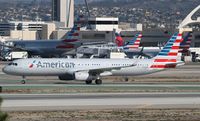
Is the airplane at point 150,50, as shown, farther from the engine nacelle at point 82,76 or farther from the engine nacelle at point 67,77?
the engine nacelle at point 82,76

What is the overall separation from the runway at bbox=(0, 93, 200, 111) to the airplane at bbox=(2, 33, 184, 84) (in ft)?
49.6

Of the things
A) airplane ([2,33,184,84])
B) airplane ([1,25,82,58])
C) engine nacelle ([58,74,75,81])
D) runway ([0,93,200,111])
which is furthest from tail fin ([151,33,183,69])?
airplane ([1,25,82,58])

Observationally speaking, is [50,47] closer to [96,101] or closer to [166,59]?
[166,59]

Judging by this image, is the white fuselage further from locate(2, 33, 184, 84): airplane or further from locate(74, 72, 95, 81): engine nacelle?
locate(74, 72, 95, 81): engine nacelle

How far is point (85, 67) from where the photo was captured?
7438 centimetres

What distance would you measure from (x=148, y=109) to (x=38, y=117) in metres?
8.73

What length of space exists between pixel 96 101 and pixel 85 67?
2244 centimetres

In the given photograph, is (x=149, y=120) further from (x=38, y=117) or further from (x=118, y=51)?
(x=118, y=51)

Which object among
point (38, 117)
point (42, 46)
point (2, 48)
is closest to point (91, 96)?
point (38, 117)

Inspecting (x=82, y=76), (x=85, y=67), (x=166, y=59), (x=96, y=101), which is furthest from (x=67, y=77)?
(x=96, y=101)

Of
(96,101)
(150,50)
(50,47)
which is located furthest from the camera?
(150,50)

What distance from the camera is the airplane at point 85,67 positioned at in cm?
7238

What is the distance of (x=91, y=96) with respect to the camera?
56094mm

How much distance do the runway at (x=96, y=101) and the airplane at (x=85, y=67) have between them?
49.6ft
